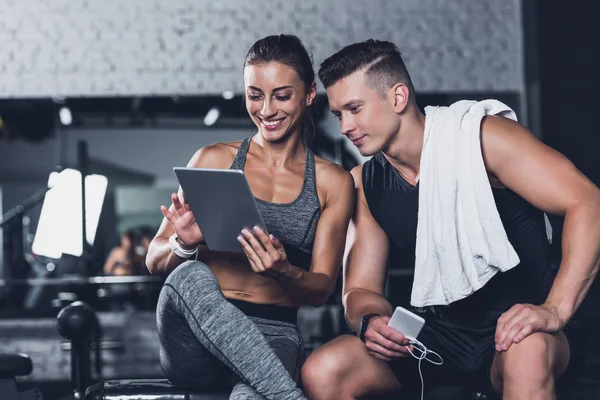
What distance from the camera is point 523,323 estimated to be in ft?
5.00

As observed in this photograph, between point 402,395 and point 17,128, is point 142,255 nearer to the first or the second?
point 17,128

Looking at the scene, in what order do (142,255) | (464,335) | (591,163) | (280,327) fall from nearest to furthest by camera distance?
(464,335), (280,327), (591,163), (142,255)

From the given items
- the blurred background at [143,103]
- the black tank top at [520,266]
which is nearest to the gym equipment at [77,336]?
the black tank top at [520,266]

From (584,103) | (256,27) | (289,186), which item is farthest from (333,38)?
(289,186)

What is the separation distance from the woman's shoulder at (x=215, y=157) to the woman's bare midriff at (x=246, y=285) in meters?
0.27

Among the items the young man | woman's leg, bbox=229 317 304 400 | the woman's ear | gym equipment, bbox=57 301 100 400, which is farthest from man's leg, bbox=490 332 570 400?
gym equipment, bbox=57 301 100 400

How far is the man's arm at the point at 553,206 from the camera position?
1545 millimetres

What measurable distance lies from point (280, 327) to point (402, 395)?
370 mm

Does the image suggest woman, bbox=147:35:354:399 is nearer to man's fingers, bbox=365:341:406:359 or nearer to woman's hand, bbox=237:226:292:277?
woman's hand, bbox=237:226:292:277

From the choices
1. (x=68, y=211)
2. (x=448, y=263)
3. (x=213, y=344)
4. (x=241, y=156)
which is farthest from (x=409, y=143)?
(x=68, y=211)

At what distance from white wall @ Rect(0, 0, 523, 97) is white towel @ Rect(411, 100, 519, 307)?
2.91 metres

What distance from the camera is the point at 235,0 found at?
15.6ft

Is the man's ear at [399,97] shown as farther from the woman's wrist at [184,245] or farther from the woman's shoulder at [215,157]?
the woman's wrist at [184,245]

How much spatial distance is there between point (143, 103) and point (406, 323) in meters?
3.42
